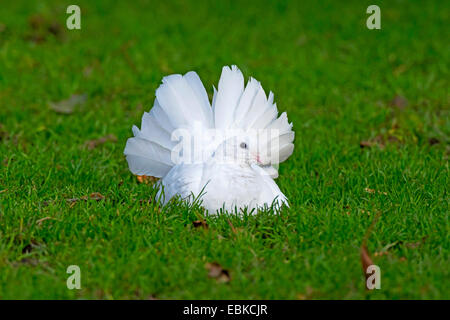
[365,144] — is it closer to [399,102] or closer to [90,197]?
[399,102]

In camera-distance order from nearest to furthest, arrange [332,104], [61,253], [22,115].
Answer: [61,253], [22,115], [332,104]

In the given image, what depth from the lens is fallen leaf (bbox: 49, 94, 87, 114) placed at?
19.4ft

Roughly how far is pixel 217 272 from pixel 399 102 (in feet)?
11.0

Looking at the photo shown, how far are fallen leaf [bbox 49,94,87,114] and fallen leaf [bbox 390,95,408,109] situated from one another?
9.13ft

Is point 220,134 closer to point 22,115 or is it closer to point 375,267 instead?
point 375,267

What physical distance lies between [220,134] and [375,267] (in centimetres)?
138

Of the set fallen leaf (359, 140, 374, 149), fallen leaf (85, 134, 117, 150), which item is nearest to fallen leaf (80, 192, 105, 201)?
fallen leaf (85, 134, 117, 150)

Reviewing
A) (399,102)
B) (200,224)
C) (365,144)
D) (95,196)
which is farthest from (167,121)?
(399,102)

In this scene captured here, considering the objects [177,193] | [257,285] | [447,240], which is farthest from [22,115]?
[447,240]

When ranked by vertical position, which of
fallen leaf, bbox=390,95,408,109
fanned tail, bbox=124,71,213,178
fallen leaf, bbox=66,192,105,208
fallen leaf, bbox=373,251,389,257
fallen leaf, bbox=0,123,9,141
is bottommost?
fallen leaf, bbox=373,251,389,257

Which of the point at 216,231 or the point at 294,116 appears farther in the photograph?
the point at 294,116

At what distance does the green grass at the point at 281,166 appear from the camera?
10.7 feet

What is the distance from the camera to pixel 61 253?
343 cm

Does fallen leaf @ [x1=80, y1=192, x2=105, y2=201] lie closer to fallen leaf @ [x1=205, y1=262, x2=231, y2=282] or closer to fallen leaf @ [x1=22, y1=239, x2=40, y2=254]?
fallen leaf @ [x1=22, y1=239, x2=40, y2=254]
